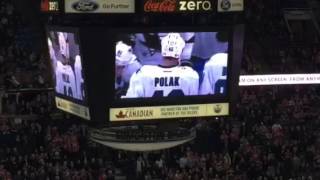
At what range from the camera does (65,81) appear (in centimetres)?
1533

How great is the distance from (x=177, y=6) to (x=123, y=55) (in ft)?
4.16

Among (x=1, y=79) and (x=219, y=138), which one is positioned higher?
(x=1, y=79)

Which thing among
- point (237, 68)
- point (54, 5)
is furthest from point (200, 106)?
point (54, 5)

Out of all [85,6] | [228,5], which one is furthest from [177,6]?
[85,6]

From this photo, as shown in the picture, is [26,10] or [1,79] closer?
[26,10]

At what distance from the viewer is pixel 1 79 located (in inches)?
1001

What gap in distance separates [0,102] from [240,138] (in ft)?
23.1

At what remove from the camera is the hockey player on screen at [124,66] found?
14.3m

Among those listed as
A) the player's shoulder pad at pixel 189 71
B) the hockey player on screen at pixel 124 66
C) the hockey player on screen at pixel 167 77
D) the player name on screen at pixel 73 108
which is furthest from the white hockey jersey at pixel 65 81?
the player's shoulder pad at pixel 189 71

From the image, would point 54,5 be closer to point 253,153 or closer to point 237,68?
point 237,68

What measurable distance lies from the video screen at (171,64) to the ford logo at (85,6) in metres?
0.63

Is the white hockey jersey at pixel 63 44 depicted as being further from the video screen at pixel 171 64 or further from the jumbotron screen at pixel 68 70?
the video screen at pixel 171 64

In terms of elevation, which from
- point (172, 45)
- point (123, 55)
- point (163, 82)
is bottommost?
point (163, 82)

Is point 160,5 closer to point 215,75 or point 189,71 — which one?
point 189,71
